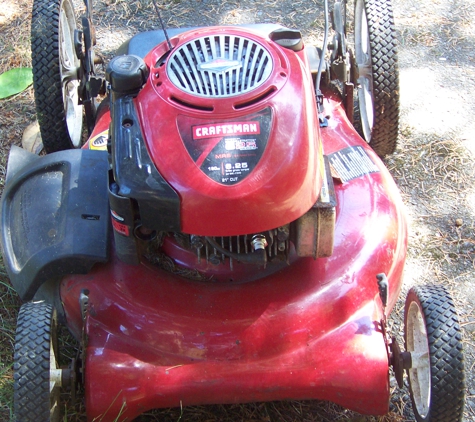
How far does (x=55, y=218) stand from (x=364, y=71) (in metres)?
1.38

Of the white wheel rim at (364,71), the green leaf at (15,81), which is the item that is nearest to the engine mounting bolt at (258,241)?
the white wheel rim at (364,71)

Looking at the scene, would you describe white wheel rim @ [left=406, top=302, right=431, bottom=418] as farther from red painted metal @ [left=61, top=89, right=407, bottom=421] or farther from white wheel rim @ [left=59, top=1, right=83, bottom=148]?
white wheel rim @ [left=59, top=1, right=83, bottom=148]

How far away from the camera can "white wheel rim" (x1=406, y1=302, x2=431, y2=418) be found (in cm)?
197

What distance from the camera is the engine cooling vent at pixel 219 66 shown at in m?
1.82

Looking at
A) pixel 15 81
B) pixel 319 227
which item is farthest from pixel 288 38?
pixel 15 81

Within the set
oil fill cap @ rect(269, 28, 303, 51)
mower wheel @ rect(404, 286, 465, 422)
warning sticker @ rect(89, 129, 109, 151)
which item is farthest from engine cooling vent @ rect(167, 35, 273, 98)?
mower wheel @ rect(404, 286, 465, 422)

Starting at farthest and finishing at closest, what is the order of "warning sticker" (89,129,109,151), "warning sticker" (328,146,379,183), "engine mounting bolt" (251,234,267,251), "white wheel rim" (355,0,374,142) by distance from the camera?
1. "white wheel rim" (355,0,374,142)
2. "warning sticker" (89,129,109,151)
3. "warning sticker" (328,146,379,183)
4. "engine mounting bolt" (251,234,267,251)

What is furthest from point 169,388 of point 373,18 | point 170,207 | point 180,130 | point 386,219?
point 373,18

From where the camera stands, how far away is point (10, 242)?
7.32ft

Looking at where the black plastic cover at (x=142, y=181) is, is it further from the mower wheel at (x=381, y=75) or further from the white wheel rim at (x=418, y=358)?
the mower wheel at (x=381, y=75)

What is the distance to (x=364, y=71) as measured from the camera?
9.36ft

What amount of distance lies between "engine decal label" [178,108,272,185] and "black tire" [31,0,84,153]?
0.99 m

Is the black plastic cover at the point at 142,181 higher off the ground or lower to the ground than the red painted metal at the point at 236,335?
higher

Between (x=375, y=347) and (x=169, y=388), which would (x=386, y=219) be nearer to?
(x=375, y=347)
